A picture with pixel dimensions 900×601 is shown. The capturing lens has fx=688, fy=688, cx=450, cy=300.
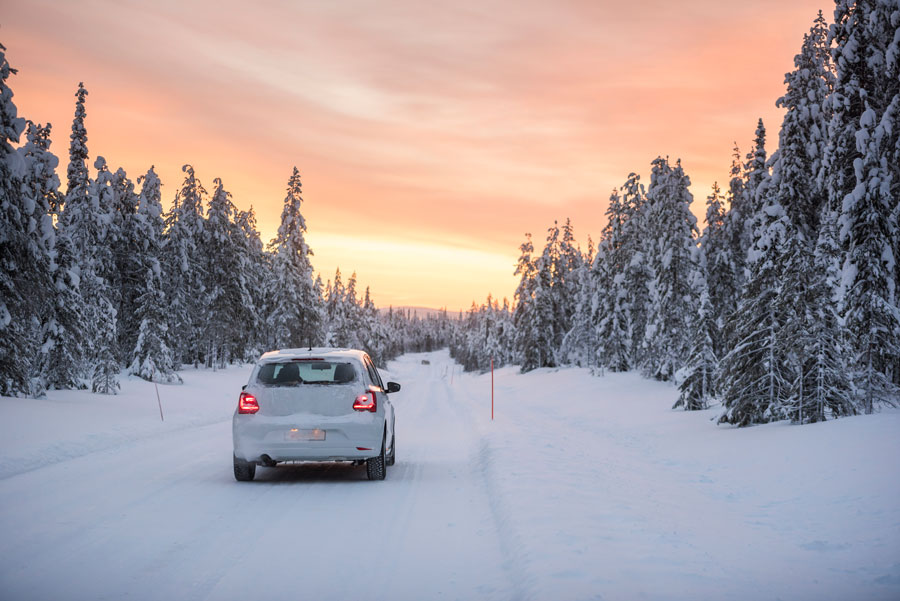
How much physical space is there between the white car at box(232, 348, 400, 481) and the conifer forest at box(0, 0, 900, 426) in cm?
1005

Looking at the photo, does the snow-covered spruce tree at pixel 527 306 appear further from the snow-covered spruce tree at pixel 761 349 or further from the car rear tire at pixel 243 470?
the car rear tire at pixel 243 470

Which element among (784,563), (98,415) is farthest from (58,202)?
(784,563)

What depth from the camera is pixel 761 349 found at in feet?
55.1

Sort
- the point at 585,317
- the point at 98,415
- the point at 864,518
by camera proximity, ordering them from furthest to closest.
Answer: the point at 585,317 < the point at 98,415 < the point at 864,518

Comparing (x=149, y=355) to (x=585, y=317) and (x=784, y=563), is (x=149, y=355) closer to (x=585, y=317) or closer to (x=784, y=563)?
(x=784, y=563)

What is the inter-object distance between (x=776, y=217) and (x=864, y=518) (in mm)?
11520

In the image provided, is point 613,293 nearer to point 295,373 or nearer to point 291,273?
point 291,273

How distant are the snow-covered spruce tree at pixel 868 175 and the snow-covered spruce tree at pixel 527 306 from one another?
46.7 metres

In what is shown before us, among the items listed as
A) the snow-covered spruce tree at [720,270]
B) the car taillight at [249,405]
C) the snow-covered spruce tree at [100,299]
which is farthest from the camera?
the snow-covered spruce tree at [720,270]

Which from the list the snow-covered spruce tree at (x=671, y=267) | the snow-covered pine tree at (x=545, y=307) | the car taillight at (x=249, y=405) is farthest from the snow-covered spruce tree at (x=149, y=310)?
the snow-covered pine tree at (x=545, y=307)

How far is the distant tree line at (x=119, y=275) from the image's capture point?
18766 mm

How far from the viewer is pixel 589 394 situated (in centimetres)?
3669

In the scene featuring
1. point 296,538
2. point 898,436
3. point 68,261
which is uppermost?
point 68,261

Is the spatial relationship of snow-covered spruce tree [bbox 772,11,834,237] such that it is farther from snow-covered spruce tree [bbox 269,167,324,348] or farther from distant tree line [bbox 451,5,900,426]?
snow-covered spruce tree [bbox 269,167,324,348]
